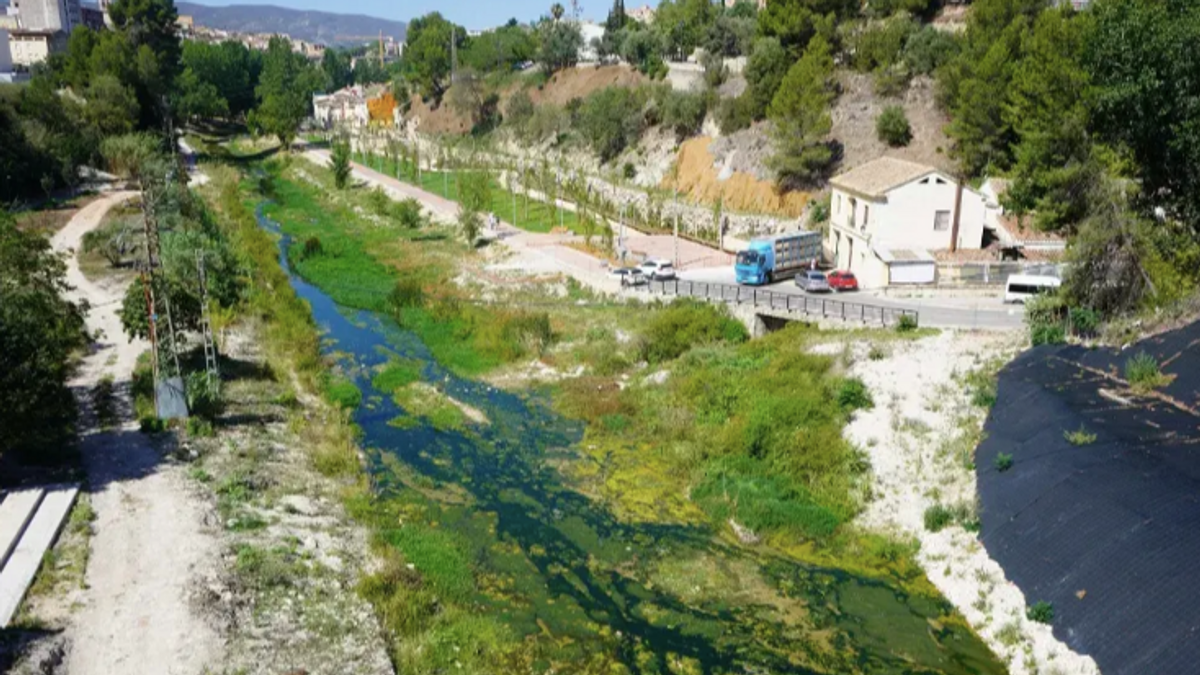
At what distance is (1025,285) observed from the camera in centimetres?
3794

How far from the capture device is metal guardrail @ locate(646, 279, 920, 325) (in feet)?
119

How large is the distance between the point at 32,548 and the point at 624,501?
15337 millimetres

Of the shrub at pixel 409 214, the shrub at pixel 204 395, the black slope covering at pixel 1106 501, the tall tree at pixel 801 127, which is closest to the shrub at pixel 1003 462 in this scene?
the black slope covering at pixel 1106 501

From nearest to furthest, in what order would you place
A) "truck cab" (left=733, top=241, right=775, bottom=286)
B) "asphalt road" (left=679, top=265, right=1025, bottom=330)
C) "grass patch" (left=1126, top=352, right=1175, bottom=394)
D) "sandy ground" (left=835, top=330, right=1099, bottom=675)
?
"sandy ground" (left=835, top=330, right=1099, bottom=675) < "grass patch" (left=1126, top=352, right=1175, bottom=394) < "asphalt road" (left=679, top=265, right=1025, bottom=330) < "truck cab" (left=733, top=241, right=775, bottom=286)

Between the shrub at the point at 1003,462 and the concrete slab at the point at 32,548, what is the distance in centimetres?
2427

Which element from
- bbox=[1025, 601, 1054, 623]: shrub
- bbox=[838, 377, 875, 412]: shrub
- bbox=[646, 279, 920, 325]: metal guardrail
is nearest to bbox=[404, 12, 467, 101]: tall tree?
bbox=[646, 279, 920, 325]: metal guardrail

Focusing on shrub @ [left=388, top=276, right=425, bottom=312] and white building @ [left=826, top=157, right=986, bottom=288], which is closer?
white building @ [left=826, top=157, right=986, bottom=288]

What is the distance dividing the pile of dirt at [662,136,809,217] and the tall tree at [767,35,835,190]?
1616 mm

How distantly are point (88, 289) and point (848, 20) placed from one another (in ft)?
208

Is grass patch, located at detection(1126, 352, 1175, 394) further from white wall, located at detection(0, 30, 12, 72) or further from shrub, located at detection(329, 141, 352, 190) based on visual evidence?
white wall, located at detection(0, 30, 12, 72)

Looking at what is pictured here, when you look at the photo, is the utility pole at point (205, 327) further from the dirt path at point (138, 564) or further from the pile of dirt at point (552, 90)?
the pile of dirt at point (552, 90)

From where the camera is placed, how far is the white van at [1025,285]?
3744cm

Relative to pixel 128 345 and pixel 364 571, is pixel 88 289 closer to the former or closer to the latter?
pixel 128 345

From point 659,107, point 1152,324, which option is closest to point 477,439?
point 1152,324
